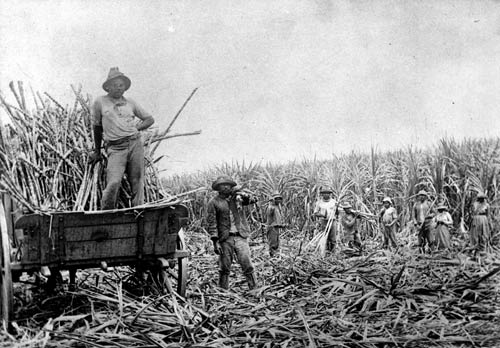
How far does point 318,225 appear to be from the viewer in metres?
11.9

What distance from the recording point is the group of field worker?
6379mm

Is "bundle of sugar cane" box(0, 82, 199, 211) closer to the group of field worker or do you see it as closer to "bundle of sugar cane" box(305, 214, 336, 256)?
the group of field worker

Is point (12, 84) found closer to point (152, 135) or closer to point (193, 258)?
point (152, 135)

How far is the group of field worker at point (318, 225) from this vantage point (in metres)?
6.38

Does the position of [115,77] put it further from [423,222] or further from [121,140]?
[423,222]

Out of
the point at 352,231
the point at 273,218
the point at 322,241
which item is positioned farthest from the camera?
the point at 273,218

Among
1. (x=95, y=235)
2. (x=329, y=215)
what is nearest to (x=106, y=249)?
(x=95, y=235)

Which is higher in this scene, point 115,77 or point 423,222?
point 115,77

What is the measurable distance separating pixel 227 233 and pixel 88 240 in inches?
88.1

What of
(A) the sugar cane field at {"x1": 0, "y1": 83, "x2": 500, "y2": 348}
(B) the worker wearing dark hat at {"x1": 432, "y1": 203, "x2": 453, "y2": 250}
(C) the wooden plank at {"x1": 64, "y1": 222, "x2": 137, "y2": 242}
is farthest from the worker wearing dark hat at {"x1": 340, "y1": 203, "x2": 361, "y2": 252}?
(C) the wooden plank at {"x1": 64, "y1": 222, "x2": 137, "y2": 242}

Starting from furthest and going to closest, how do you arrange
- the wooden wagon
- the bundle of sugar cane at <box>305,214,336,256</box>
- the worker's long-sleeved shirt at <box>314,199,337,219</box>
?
the worker's long-sleeved shirt at <box>314,199,337,219</box>
the bundle of sugar cane at <box>305,214,336,256</box>
the wooden wagon

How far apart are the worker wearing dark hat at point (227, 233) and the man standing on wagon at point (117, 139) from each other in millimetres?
1427

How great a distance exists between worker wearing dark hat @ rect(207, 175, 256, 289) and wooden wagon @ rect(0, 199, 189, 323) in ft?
4.70

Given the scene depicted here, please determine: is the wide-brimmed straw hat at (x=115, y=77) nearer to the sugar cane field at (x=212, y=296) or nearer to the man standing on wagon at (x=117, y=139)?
the man standing on wagon at (x=117, y=139)
